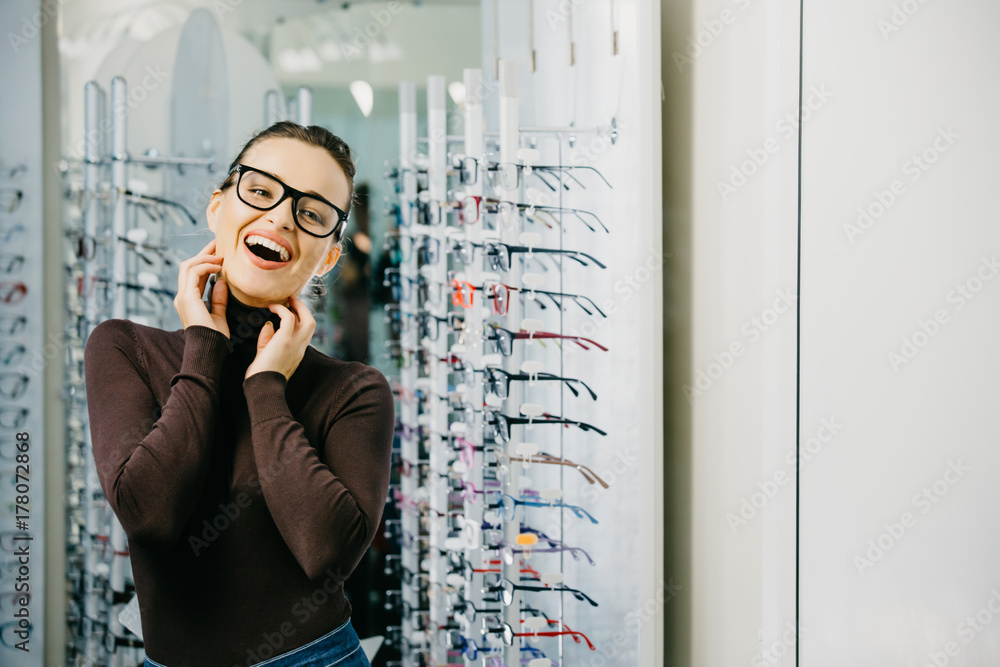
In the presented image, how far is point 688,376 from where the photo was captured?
1.86m

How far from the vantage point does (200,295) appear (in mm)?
1130

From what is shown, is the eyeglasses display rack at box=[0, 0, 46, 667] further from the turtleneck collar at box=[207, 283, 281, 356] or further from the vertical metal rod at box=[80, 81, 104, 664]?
the turtleneck collar at box=[207, 283, 281, 356]

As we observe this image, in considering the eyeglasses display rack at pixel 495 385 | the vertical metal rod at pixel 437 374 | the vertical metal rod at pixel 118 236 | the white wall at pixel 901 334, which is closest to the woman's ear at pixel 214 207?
the eyeglasses display rack at pixel 495 385

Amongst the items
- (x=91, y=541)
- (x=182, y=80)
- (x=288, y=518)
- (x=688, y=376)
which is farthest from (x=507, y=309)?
(x=182, y=80)

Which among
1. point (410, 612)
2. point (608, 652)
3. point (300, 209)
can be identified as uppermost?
point (300, 209)

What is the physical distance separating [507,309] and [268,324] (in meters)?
0.86

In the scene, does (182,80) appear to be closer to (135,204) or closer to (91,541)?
(135,204)

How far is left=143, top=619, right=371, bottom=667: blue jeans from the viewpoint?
1094 millimetres

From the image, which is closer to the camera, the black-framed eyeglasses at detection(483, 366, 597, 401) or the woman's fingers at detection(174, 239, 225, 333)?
the woman's fingers at detection(174, 239, 225, 333)

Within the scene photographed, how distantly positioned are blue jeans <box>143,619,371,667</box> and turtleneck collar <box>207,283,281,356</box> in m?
0.42

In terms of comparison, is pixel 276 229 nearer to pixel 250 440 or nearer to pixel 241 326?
pixel 241 326

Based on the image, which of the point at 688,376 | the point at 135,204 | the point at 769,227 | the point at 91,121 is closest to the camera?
the point at 769,227

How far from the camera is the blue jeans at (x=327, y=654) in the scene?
43.1 inches

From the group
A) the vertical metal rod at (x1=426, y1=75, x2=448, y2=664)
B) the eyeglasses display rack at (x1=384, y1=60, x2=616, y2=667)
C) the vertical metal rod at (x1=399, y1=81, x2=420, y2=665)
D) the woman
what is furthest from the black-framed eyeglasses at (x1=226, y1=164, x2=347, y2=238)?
the vertical metal rod at (x1=399, y1=81, x2=420, y2=665)
